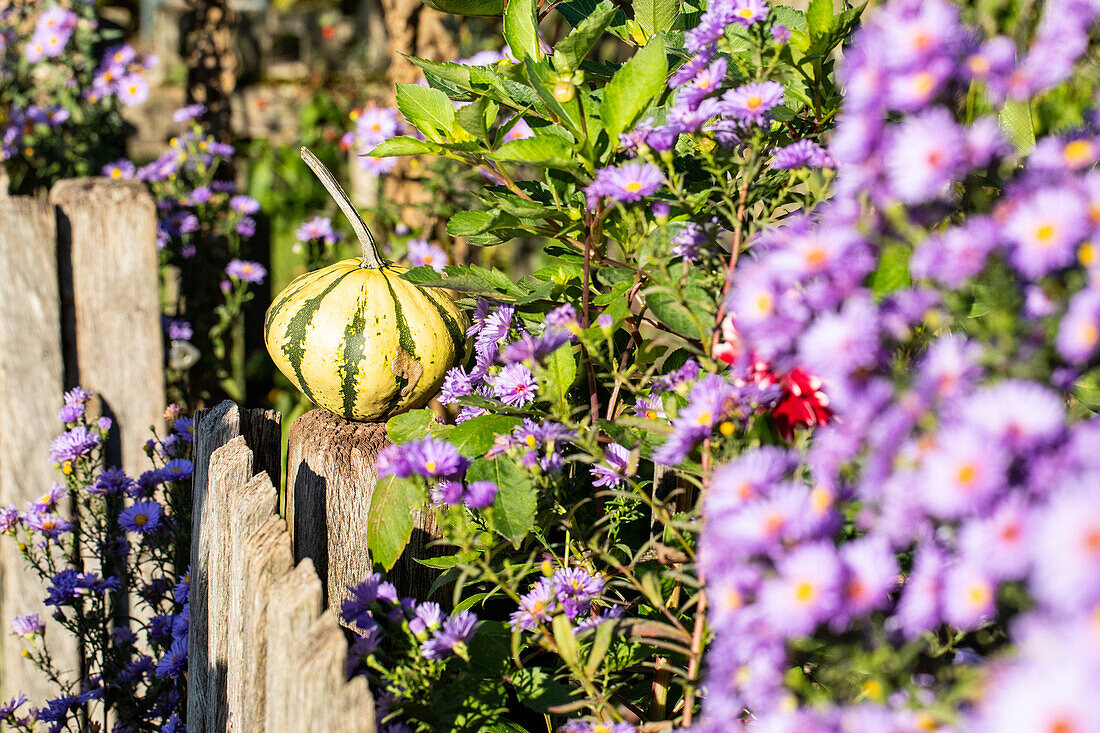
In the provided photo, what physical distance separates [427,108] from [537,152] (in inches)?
12.7

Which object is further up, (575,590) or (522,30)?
(522,30)

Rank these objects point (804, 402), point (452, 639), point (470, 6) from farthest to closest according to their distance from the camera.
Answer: point (470, 6)
point (452, 639)
point (804, 402)

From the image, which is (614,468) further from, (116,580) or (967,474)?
(116,580)

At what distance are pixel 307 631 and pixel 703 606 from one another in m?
0.46

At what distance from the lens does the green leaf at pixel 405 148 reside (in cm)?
124

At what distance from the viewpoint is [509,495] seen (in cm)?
110

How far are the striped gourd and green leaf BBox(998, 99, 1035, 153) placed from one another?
104 cm

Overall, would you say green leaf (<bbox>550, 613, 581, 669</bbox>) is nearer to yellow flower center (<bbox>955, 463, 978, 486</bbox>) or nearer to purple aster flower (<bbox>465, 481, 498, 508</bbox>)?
purple aster flower (<bbox>465, 481, 498, 508</bbox>)

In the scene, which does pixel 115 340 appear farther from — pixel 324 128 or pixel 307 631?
pixel 324 128

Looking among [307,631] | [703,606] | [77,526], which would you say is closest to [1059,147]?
[703,606]

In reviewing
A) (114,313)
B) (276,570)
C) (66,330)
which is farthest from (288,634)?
(66,330)

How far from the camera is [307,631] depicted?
3.14 ft

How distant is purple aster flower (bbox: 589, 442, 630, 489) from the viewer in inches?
44.2

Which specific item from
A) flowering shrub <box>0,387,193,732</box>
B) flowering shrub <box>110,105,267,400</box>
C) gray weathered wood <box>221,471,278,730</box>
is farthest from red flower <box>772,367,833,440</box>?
flowering shrub <box>110,105,267,400</box>
